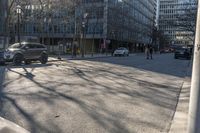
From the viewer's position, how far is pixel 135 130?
6.59m

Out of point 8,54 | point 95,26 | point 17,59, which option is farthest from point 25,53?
point 95,26

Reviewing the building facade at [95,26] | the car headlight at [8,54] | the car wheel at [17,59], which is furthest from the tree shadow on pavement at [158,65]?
the building facade at [95,26]

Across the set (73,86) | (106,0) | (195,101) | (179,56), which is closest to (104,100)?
(73,86)

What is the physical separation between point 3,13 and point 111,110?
4765cm

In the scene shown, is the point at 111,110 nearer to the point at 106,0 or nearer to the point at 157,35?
the point at 106,0

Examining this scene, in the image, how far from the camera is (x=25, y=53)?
25531 millimetres

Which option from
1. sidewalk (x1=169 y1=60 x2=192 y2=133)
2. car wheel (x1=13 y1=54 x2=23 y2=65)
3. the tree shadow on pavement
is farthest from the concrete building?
sidewalk (x1=169 y1=60 x2=192 y2=133)

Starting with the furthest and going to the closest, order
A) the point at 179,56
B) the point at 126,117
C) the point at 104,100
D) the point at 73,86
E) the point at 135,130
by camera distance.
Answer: the point at 179,56 < the point at 73,86 < the point at 104,100 < the point at 126,117 < the point at 135,130

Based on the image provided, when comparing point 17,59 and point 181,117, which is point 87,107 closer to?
point 181,117

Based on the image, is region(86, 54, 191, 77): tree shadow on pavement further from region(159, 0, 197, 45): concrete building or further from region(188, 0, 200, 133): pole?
region(188, 0, 200, 133): pole

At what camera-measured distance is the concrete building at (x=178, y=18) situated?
46969 millimetres

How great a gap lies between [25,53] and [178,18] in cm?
2935

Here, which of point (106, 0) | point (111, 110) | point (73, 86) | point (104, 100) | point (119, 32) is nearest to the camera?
point (111, 110)

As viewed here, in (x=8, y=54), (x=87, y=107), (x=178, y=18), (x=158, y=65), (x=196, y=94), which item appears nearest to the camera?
(x=196, y=94)
